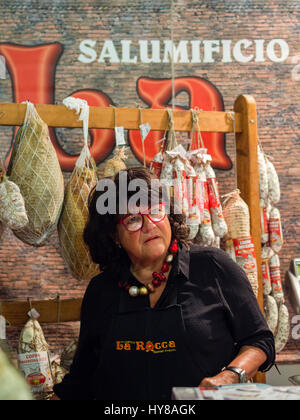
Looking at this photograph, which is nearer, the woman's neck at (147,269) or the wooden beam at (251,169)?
the woman's neck at (147,269)

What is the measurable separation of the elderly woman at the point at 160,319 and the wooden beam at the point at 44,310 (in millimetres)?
799

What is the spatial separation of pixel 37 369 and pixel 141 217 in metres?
0.98

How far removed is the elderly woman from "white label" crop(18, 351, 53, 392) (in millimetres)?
584

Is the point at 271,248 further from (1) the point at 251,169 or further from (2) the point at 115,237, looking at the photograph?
(2) the point at 115,237

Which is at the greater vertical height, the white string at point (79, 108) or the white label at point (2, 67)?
the white label at point (2, 67)

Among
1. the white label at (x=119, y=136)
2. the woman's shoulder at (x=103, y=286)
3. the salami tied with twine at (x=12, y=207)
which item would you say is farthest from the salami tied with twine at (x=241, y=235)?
the salami tied with twine at (x=12, y=207)

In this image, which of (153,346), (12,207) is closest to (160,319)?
(153,346)

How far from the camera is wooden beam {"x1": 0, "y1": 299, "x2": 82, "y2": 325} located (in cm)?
219

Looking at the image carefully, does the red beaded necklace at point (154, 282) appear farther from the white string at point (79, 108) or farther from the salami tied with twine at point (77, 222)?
the white string at point (79, 108)

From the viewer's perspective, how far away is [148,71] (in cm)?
309

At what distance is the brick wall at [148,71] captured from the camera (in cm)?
289

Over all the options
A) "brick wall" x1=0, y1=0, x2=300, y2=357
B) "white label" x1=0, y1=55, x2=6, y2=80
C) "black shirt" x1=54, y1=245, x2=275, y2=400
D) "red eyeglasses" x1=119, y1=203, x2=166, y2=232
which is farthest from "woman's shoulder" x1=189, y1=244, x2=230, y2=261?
"white label" x1=0, y1=55, x2=6, y2=80
